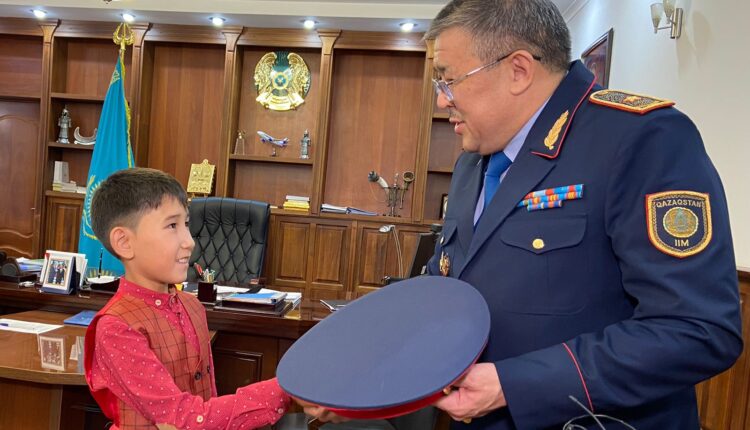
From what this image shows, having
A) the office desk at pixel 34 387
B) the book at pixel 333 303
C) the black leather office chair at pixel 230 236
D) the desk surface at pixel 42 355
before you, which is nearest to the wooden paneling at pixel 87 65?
the black leather office chair at pixel 230 236

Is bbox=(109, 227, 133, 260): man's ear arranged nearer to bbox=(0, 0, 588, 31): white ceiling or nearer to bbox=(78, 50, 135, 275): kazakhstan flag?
bbox=(78, 50, 135, 275): kazakhstan flag

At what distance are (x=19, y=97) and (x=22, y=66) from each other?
0.40 meters

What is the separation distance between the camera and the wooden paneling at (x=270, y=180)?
5488mm

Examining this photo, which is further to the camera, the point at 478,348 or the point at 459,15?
the point at 459,15

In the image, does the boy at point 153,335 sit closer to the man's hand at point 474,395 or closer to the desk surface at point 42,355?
the desk surface at point 42,355

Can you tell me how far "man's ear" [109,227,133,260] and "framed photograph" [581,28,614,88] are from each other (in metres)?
3.27

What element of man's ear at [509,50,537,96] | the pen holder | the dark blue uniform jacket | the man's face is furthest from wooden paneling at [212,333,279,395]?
man's ear at [509,50,537,96]

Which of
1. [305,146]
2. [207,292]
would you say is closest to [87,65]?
[305,146]

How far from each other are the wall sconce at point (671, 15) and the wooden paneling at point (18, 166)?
5.99 metres

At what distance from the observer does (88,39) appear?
5.61 metres

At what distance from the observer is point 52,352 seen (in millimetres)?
1587

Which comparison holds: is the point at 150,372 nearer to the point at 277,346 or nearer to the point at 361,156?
the point at 277,346

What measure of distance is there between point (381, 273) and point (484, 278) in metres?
4.09

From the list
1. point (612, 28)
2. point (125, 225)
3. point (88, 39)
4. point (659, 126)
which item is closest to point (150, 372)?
point (125, 225)
